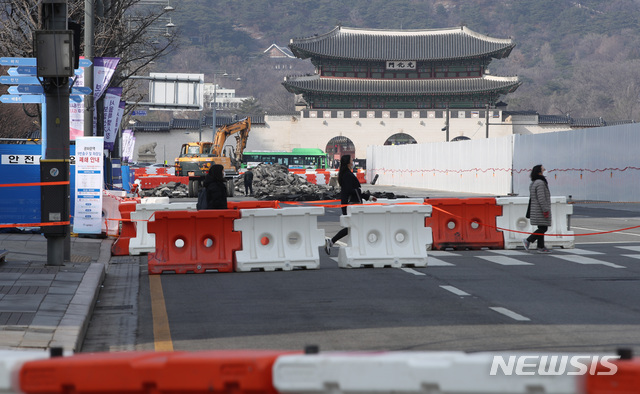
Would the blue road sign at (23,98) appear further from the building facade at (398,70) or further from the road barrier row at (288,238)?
the building facade at (398,70)

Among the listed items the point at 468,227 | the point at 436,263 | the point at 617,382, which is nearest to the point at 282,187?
the point at 468,227

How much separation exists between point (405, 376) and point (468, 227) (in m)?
14.5

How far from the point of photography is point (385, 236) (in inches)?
585

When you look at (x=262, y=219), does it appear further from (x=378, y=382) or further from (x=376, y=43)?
(x=376, y=43)

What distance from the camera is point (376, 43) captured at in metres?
105

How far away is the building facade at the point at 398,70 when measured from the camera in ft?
331

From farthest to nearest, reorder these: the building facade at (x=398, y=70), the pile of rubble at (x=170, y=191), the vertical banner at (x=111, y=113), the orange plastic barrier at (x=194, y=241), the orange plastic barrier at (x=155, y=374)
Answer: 1. the building facade at (x=398, y=70)
2. the pile of rubble at (x=170, y=191)
3. the vertical banner at (x=111, y=113)
4. the orange plastic barrier at (x=194, y=241)
5. the orange plastic barrier at (x=155, y=374)

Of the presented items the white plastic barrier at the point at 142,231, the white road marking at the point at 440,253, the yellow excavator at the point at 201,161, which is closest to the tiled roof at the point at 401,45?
the yellow excavator at the point at 201,161

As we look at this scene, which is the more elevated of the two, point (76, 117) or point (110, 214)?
point (76, 117)

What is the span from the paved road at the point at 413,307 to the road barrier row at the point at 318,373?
13.9ft

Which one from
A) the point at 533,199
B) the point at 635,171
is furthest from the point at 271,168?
the point at 533,199

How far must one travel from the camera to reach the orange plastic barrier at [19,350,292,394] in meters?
3.69

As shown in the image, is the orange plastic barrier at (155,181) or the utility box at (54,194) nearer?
the utility box at (54,194)

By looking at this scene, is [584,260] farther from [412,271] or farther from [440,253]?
[412,271]
